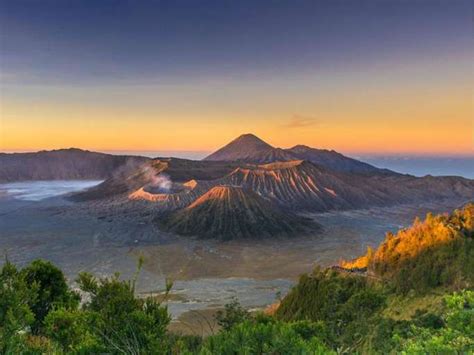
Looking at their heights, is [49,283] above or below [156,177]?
below

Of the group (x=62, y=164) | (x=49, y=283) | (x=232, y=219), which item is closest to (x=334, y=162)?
(x=62, y=164)

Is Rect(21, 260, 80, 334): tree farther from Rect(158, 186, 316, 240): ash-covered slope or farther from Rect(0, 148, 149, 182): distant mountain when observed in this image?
Rect(0, 148, 149, 182): distant mountain

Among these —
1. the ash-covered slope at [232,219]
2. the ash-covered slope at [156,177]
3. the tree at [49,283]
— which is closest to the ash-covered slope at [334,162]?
the ash-covered slope at [156,177]

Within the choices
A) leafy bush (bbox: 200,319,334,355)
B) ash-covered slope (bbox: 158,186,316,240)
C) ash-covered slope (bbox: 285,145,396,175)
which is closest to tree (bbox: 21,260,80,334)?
leafy bush (bbox: 200,319,334,355)

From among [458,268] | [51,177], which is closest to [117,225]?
[458,268]

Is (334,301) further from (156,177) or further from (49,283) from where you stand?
(156,177)

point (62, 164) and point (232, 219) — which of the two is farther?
point (62, 164)

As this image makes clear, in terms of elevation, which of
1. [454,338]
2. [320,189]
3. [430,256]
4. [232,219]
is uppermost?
[320,189]
